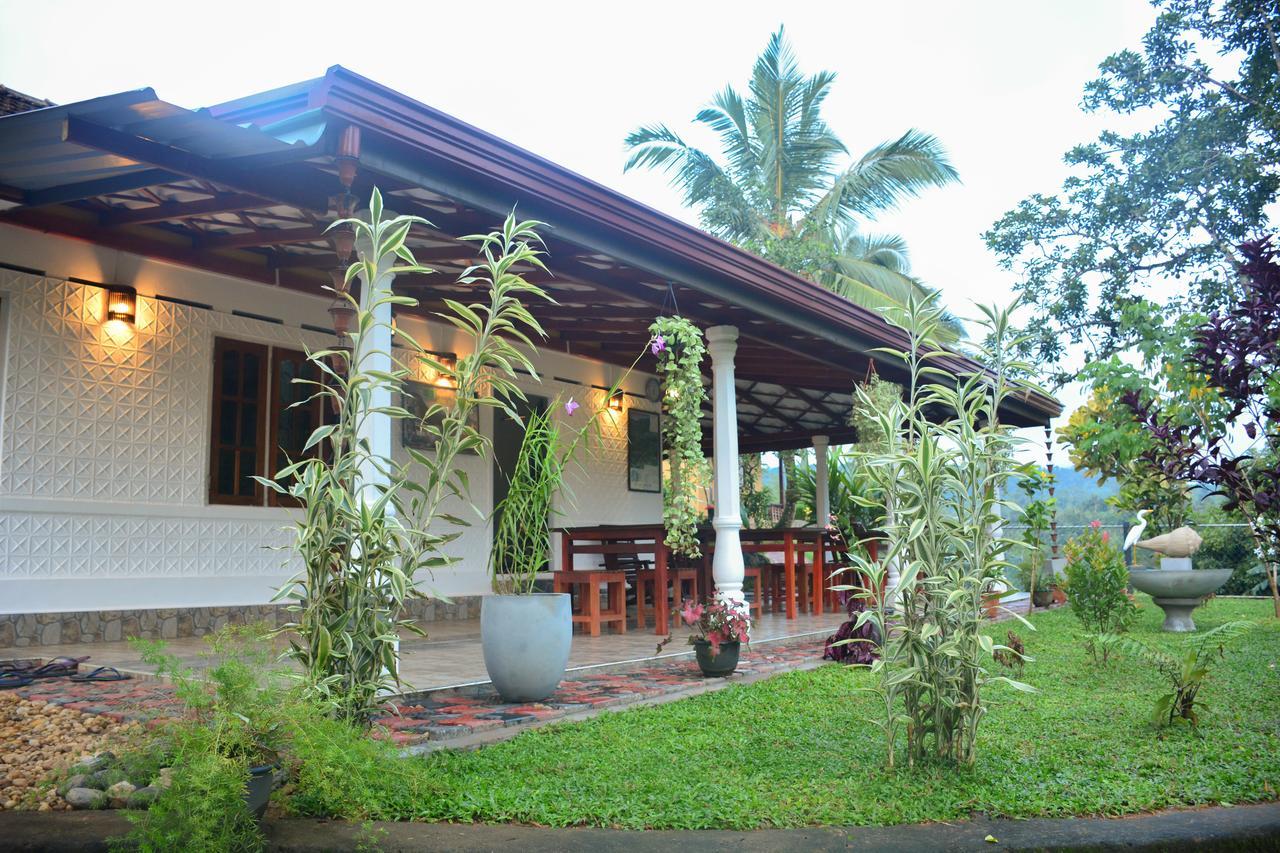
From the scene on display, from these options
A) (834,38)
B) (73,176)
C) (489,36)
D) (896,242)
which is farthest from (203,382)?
(489,36)

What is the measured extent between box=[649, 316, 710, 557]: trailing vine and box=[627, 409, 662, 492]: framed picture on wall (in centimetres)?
504

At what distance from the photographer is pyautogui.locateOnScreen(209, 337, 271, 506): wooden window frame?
7.55 m

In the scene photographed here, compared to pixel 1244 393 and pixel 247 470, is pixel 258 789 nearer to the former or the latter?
pixel 1244 393

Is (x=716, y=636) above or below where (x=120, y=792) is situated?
above

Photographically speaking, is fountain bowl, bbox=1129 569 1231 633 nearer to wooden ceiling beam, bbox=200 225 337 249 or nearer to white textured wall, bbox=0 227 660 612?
white textured wall, bbox=0 227 660 612

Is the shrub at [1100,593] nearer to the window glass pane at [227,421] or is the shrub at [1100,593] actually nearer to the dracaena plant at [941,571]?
the dracaena plant at [941,571]

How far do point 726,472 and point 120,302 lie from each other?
4687 millimetres

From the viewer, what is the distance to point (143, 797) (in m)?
3.14

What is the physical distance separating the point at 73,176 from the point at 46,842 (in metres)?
3.73

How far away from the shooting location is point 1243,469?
4.93m

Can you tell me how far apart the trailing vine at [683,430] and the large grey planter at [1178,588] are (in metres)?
4.72

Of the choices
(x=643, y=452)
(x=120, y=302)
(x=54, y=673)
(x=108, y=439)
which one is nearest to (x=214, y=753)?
(x=54, y=673)

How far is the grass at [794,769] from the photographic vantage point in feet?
10.4

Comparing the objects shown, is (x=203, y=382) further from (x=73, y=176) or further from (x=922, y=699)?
(x=922, y=699)
